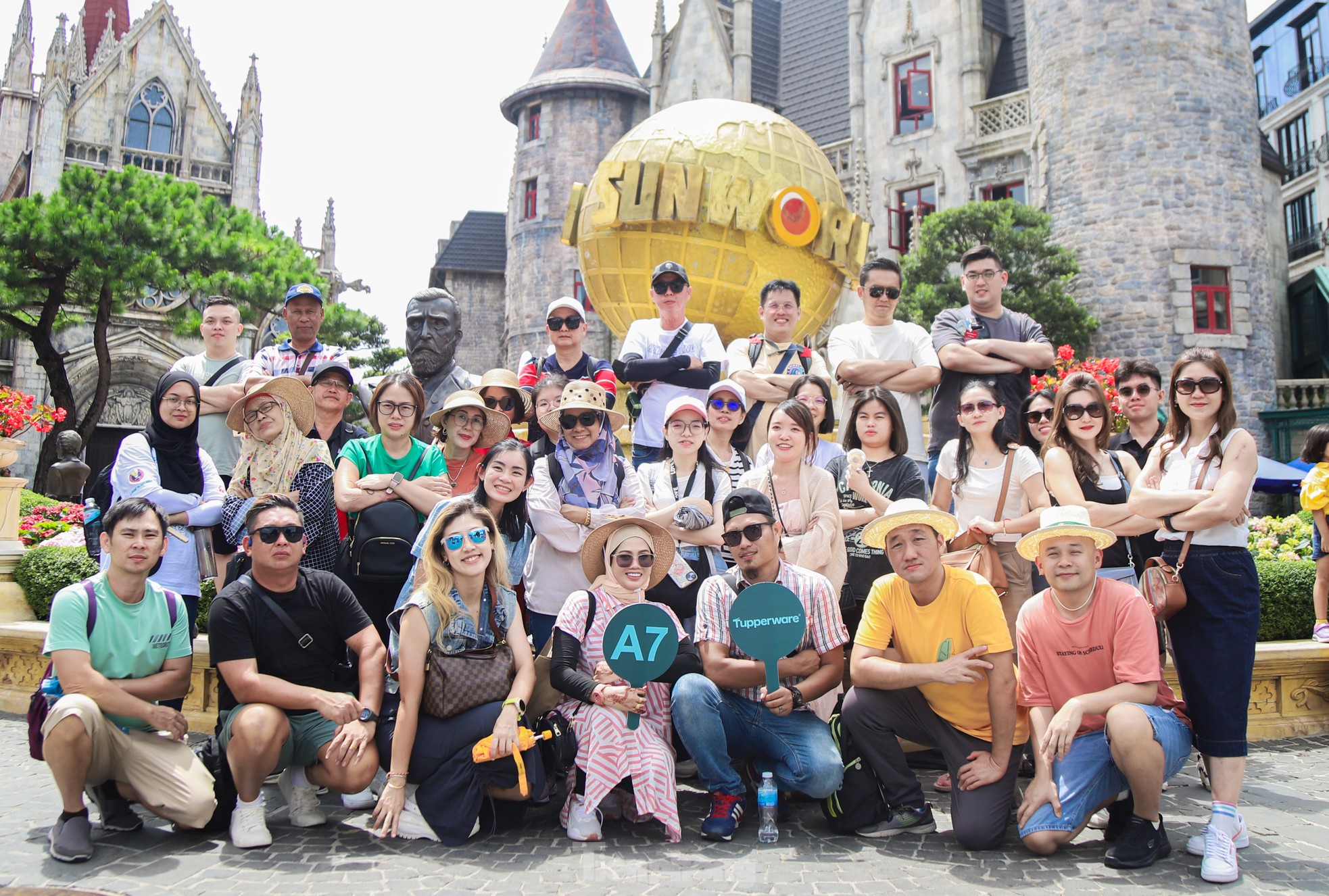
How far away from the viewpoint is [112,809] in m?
4.35

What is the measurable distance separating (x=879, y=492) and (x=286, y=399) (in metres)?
3.39

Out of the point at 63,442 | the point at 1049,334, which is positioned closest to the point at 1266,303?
the point at 1049,334

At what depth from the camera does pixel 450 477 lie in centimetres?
575

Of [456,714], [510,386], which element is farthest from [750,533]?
[510,386]

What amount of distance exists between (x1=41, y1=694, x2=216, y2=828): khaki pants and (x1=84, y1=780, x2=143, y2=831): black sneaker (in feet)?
0.20

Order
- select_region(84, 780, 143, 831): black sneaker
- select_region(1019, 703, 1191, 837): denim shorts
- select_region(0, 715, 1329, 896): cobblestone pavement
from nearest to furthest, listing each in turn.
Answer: select_region(0, 715, 1329, 896): cobblestone pavement, select_region(1019, 703, 1191, 837): denim shorts, select_region(84, 780, 143, 831): black sneaker

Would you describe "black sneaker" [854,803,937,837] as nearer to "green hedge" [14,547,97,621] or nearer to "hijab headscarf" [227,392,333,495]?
"hijab headscarf" [227,392,333,495]

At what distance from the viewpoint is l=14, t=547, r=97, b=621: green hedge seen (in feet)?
26.7

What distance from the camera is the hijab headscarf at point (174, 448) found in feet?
17.4

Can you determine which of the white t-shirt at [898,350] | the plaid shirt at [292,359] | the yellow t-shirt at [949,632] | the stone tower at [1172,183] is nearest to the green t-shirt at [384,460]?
the plaid shirt at [292,359]

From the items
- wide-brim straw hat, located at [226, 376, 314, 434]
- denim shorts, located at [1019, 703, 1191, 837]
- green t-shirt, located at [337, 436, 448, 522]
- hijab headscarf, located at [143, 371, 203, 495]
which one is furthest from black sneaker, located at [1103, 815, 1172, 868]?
hijab headscarf, located at [143, 371, 203, 495]

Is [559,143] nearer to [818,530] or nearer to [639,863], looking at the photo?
[818,530]

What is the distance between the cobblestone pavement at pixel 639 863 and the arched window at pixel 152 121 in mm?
38639

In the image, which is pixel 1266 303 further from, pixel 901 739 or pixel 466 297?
pixel 466 297
